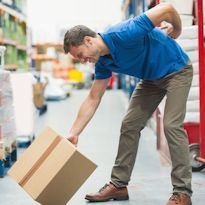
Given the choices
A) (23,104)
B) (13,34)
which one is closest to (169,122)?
(23,104)

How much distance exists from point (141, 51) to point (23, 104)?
99.5 inches

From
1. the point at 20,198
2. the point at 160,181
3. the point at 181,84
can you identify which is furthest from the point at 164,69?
the point at 20,198

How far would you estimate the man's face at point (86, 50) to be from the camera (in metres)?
2.54

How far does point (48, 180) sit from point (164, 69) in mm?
919

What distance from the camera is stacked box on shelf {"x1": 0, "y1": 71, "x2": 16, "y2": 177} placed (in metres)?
3.80

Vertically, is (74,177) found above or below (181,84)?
below

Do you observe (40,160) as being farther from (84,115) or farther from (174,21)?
(174,21)

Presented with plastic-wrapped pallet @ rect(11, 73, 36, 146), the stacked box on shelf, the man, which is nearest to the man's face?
the man

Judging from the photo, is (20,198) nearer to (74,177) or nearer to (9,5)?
(74,177)

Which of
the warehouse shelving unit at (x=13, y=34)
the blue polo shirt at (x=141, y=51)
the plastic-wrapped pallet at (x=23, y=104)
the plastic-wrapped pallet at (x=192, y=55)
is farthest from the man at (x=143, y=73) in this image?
the warehouse shelving unit at (x=13, y=34)

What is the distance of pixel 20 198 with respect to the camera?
10.4 ft

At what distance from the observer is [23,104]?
16.4ft

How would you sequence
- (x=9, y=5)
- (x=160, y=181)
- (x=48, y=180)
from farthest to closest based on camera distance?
(x=9, y=5)
(x=160, y=181)
(x=48, y=180)

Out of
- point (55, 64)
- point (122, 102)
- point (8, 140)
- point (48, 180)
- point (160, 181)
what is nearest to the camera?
point (48, 180)
